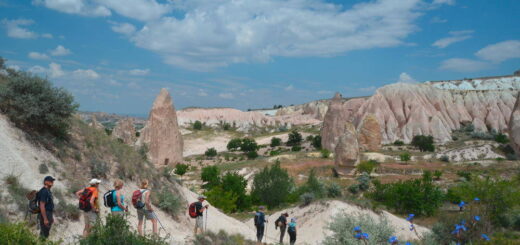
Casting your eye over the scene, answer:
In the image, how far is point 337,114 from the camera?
115 feet

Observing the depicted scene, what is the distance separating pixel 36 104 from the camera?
8039mm

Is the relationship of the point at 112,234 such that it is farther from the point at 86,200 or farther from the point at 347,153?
the point at 347,153

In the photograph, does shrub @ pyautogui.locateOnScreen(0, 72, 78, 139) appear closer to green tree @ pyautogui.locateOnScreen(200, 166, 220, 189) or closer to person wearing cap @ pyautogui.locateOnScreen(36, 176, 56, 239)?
person wearing cap @ pyautogui.locateOnScreen(36, 176, 56, 239)

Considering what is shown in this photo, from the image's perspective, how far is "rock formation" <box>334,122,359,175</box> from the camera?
72.9ft

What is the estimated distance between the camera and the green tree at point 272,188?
17.9 meters

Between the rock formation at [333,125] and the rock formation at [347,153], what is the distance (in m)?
11.6

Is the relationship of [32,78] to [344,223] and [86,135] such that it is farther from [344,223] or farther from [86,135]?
[344,223]

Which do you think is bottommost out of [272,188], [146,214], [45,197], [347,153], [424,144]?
[272,188]

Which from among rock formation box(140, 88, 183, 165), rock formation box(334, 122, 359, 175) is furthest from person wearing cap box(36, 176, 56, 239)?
rock formation box(334, 122, 359, 175)

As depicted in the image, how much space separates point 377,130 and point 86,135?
31.3 meters

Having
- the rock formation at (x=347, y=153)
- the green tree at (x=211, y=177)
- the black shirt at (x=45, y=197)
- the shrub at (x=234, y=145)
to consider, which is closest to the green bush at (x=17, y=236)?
the black shirt at (x=45, y=197)

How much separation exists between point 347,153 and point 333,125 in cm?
1272

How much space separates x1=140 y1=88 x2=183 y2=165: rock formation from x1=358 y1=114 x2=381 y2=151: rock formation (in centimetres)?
1986

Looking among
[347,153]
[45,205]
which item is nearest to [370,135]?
[347,153]
